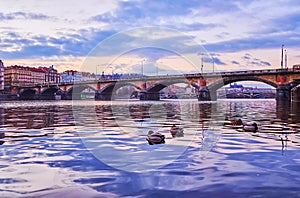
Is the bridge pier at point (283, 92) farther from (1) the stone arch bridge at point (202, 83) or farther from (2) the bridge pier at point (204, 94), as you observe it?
(2) the bridge pier at point (204, 94)

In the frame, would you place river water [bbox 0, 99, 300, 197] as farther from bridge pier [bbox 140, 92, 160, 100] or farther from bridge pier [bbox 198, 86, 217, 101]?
bridge pier [bbox 140, 92, 160, 100]

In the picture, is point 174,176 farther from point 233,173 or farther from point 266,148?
point 266,148

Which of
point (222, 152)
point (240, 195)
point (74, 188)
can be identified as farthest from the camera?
point (222, 152)

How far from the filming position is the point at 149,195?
6531mm

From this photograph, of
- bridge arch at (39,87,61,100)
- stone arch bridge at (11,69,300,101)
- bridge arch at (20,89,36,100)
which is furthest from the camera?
bridge arch at (20,89,36,100)

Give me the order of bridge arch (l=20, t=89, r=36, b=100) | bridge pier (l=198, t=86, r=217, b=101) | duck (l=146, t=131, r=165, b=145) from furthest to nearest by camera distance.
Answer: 1. bridge arch (l=20, t=89, r=36, b=100)
2. bridge pier (l=198, t=86, r=217, b=101)
3. duck (l=146, t=131, r=165, b=145)

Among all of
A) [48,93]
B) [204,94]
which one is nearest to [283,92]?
[204,94]

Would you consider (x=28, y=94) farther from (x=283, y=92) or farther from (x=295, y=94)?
(x=283, y=92)

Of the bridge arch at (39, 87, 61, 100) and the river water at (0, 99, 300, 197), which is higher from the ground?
the bridge arch at (39, 87, 61, 100)

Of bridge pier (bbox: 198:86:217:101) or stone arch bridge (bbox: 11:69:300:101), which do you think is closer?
stone arch bridge (bbox: 11:69:300:101)

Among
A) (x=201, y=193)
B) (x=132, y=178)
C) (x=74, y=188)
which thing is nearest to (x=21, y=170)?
(x=74, y=188)

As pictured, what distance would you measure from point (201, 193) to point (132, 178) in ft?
6.16

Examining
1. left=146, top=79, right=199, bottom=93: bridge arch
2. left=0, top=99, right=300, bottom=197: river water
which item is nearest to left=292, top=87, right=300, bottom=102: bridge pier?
left=146, top=79, right=199, bottom=93: bridge arch

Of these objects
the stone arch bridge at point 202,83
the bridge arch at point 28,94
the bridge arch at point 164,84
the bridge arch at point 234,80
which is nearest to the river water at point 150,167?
the stone arch bridge at point 202,83
